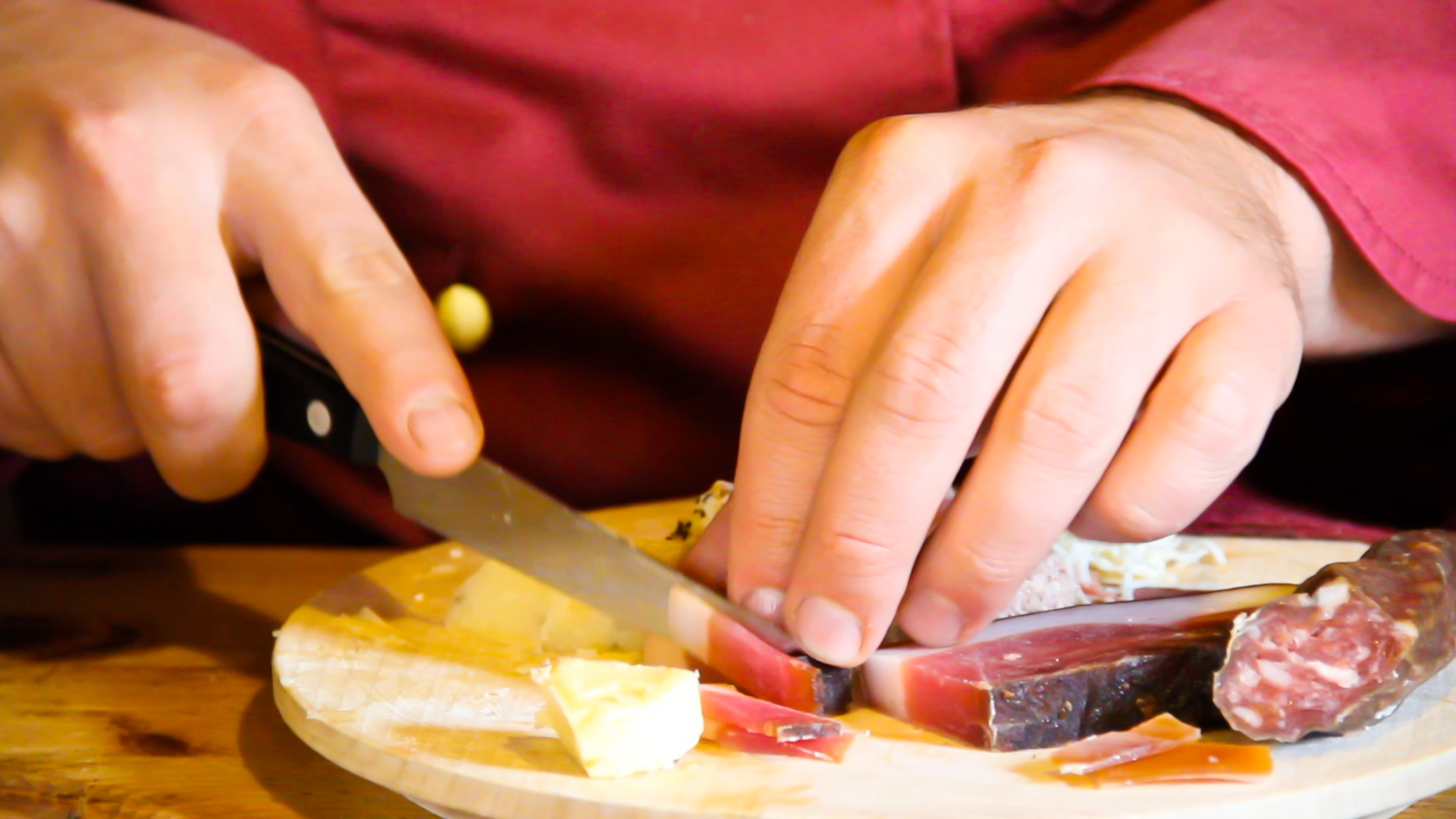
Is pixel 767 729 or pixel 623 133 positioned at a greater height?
pixel 623 133

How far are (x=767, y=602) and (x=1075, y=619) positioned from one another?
0.32 metres

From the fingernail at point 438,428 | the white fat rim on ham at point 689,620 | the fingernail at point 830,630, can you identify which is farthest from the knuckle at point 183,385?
the fingernail at point 830,630

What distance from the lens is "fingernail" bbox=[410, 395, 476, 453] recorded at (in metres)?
1.11

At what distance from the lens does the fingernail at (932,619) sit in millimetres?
1104

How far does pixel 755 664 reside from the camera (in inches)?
45.0

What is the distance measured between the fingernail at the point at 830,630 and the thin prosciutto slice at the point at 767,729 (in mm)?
60

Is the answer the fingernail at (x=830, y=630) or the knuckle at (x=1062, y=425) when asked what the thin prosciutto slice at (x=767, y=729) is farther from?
the knuckle at (x=1062, y=425)

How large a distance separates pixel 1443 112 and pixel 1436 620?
0.69 meters

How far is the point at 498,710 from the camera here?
114 cm

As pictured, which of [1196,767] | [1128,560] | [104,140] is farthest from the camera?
[1128,560]

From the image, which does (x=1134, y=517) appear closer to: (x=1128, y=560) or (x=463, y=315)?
(x=1128, y=560)

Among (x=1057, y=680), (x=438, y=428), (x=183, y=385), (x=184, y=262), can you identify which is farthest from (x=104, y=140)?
(x=1057, y=680)

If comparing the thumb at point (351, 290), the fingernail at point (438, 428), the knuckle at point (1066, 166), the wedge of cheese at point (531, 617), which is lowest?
the wedge of cheese at point (531, 617)

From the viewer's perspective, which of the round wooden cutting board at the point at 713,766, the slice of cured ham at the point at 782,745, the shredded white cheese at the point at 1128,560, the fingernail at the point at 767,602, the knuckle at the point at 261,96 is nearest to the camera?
the round wooden cutting board at the point at 713,766
